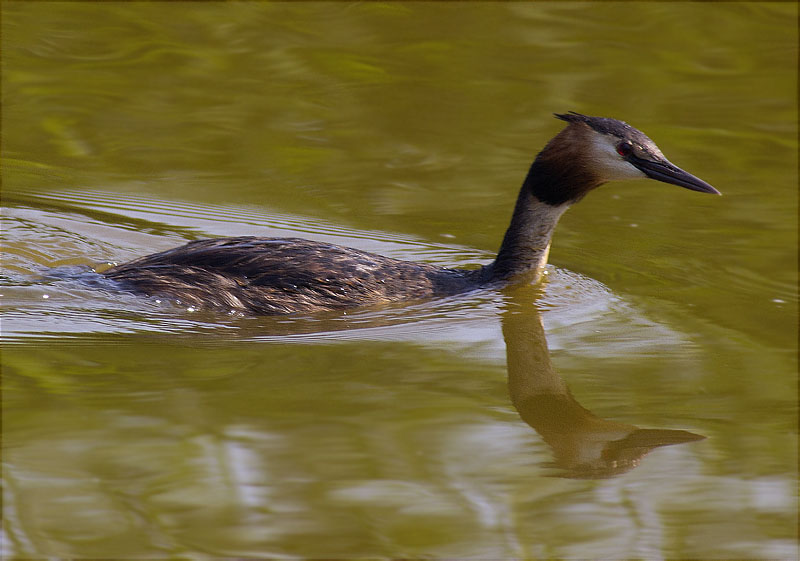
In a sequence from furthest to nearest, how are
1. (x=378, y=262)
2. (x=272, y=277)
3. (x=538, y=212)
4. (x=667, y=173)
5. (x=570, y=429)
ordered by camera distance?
(x=538, y=212) < (x=378, y=262) < (x=667, y=173) < (x=272, y=277) < (x=570, y=429)

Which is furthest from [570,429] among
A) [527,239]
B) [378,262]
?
[527,239]

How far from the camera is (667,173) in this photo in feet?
26.6

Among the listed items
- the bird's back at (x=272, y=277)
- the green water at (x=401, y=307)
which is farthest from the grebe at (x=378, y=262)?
the green water at (x=401, y=307)

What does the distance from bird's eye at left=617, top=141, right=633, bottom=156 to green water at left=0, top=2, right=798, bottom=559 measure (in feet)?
3.24

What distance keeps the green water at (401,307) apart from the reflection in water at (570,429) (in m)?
0.02

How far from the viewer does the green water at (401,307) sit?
18.0 feet

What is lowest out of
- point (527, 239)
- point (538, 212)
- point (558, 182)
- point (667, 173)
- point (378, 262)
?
point (378, 262)

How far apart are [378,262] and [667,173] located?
1.93m

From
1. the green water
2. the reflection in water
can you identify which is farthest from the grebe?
the reflection in water

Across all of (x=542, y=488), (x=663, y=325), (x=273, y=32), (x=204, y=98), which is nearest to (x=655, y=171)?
(x=663, y=325)

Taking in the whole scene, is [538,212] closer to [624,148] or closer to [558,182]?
[558,182]

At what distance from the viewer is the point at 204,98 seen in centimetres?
1238

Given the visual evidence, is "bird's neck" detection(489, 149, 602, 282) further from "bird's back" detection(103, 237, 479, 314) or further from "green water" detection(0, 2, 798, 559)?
"bird's back" detection(103, 237, 479, 314)

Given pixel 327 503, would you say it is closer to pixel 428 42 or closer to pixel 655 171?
pixel 655 171
